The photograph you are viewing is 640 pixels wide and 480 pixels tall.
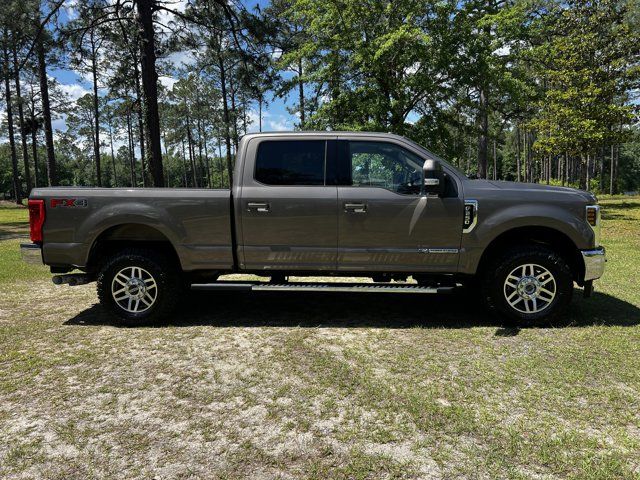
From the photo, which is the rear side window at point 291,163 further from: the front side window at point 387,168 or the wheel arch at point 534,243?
the wheel arch at point 534,243

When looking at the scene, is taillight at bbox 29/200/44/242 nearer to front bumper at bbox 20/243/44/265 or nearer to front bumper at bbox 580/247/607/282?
front bumper at bbox 20/243/44/265

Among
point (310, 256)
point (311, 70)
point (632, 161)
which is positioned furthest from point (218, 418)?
point (632, 161)

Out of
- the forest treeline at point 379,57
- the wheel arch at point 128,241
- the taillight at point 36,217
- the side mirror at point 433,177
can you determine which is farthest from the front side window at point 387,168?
the forest treeline at point 379,57

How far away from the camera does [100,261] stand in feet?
16.2

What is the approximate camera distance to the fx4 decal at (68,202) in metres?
4.62

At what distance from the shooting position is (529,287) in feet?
14.9

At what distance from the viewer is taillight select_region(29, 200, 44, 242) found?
4.61 meters

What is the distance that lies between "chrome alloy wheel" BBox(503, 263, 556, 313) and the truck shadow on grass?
28cm

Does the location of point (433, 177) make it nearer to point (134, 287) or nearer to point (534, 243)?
point (534, 243)

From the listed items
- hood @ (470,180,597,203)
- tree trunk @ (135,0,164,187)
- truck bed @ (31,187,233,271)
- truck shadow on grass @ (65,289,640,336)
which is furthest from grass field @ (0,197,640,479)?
tree trunk @ (135,0,164,187)

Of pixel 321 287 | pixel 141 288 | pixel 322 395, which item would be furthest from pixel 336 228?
pixel 141 288

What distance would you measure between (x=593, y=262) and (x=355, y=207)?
8.21 feet

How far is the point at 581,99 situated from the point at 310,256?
17.6 m

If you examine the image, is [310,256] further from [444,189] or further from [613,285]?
[613,285]
